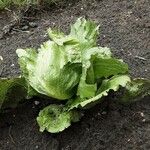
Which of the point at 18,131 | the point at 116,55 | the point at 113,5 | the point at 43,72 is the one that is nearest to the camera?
the point at 43,72

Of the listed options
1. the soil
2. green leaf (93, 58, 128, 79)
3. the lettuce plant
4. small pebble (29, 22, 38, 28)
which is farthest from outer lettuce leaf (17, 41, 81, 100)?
small pebble (29, 22, 38, 28)

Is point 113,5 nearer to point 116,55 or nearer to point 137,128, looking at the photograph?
point 116,55

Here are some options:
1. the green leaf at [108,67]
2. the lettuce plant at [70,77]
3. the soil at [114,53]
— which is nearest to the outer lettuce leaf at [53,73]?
the lettuce plant at [70,77]

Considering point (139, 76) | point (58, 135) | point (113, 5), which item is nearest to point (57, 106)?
point (58, 135)

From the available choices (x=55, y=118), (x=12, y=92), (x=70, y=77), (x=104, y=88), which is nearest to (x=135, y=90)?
(x=104, y=88)

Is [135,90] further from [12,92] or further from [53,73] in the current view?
[12,92]

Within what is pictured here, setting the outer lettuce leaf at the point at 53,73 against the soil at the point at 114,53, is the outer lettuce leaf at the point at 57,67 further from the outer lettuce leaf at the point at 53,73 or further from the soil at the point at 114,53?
the soil at the point at 114,53
